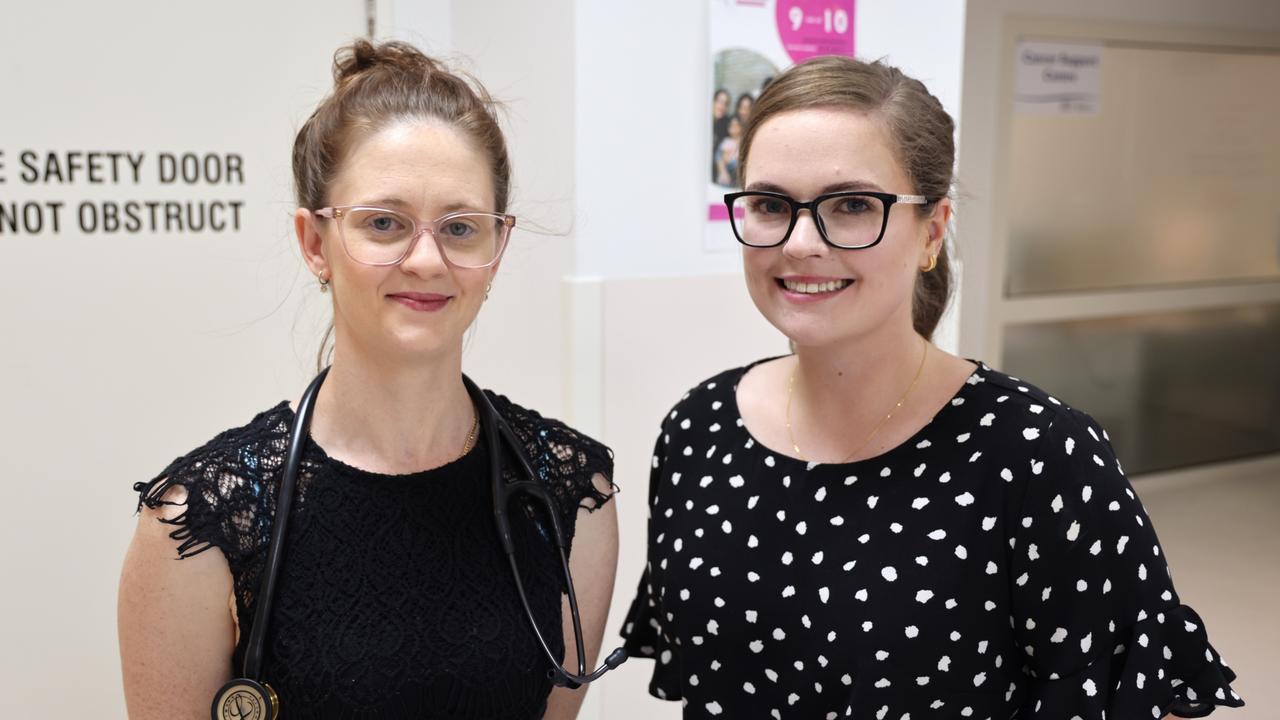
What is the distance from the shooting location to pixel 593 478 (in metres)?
1.54

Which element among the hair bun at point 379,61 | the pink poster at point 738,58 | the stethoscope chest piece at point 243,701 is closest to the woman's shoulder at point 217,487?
the stethoscope chest piece at point 243,701

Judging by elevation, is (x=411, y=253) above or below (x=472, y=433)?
above

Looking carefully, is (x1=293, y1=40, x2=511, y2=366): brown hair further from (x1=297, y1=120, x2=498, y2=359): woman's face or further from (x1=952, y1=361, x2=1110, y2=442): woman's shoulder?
(x1=952, y1=361, x2=1110, y2=442): woman's shoulder

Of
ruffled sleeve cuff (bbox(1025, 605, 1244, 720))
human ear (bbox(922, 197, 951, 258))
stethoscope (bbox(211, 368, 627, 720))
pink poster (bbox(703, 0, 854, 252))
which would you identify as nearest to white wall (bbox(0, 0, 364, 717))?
pink poster (bbox(703, 0, 854, 252))

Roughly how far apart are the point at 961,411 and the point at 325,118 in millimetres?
879

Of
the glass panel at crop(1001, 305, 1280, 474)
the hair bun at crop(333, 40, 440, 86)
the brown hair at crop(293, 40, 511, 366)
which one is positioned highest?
the hair bun at crop(333, 40, 440, 86)

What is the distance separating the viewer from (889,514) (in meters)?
1.35

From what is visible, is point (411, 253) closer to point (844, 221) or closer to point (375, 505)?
point (375, 505)

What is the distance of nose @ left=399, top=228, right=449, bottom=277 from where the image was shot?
1.25m

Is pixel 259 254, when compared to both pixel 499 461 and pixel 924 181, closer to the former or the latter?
pixel 499 461

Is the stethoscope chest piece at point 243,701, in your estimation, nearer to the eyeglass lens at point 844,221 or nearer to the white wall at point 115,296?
the eyeglass lens at point 844,221

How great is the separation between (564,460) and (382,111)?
→ 0.53 m

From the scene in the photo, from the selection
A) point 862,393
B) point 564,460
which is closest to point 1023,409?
point 862,393

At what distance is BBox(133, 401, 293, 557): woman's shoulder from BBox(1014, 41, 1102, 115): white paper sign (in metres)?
4.17
